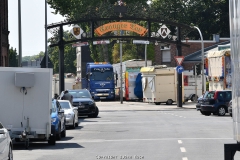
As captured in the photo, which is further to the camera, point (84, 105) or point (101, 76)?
point (101, 76)

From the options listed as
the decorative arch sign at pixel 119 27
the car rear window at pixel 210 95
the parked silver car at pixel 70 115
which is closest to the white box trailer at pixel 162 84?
the decorative arch sign at pixel 119 27

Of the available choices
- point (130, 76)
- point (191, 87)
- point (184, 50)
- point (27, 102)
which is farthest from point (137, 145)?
point (184, 50)

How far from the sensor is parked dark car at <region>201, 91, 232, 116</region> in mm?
43438

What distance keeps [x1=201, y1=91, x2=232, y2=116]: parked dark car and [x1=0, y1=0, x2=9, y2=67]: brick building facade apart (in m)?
13.6

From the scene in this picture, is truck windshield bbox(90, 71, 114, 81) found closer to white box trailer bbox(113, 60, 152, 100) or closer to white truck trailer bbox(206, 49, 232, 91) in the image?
white box trailer bbox(113, 60, 152, 100)

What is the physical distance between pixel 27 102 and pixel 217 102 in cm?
2238

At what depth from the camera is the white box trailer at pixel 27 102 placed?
2259 cm

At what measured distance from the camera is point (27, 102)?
74.3ft

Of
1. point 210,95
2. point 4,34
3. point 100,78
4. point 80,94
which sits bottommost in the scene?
point 210,95

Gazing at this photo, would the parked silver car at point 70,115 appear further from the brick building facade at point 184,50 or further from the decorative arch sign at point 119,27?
the brick building facade at point 184,50

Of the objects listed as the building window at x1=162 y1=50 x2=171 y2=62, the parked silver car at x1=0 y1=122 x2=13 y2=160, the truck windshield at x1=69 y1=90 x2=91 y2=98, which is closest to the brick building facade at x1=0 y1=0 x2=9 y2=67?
the truck windshield at x1=69 y1=90 x2=91 y2=98

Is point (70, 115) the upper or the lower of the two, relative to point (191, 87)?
lower

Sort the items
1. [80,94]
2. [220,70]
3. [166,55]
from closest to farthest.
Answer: [80,94] → [220,70] → [166,55]

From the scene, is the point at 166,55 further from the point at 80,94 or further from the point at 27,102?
the point at 27,102
